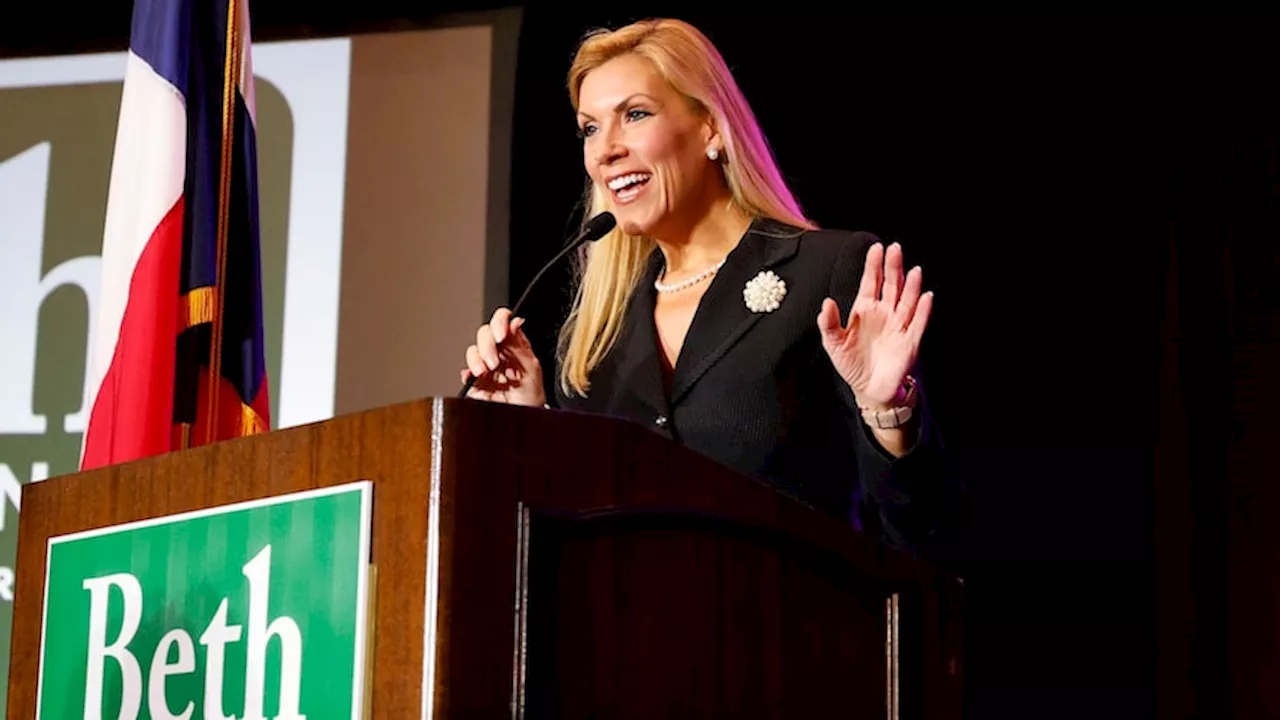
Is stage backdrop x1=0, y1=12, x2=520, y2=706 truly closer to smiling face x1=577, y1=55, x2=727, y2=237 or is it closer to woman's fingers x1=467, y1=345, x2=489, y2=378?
smiling face x1=577, y1=55, x2=727, y2=237

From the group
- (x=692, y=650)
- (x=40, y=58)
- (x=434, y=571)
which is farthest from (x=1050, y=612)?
(x=40, y=58)

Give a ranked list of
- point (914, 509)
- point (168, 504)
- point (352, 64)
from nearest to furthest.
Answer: point (168, 504) → point (914, 509) → point (352, 64)

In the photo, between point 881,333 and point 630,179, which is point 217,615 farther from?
point 630,179

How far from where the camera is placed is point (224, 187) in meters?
2.54

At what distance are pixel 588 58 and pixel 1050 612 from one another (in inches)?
59.3

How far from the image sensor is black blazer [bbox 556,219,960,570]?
71.4 inches

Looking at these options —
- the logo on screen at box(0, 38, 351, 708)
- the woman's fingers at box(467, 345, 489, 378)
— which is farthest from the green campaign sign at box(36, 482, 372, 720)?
the logo on screen at box(0, 38, 351, 708)

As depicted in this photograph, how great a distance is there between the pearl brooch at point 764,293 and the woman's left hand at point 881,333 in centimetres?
30

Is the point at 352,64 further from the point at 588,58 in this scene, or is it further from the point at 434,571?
the point at 434,571

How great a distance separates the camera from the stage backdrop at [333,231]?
10.8 ft

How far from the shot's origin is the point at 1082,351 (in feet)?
10.0

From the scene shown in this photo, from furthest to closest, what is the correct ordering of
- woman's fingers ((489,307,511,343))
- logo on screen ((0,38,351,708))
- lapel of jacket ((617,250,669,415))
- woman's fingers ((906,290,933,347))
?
1. logo on screen ((0,38,351,708))
2. lapel of jacket ((617,250,669,415))
3. woman's fingers ((489,307,511,343))
4. woman's fingers ((906,290,933,347))

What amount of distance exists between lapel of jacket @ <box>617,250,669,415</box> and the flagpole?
0.71 m

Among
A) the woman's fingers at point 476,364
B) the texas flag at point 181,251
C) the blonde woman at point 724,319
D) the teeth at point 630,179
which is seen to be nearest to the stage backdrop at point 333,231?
the texas flag at point 181,251
